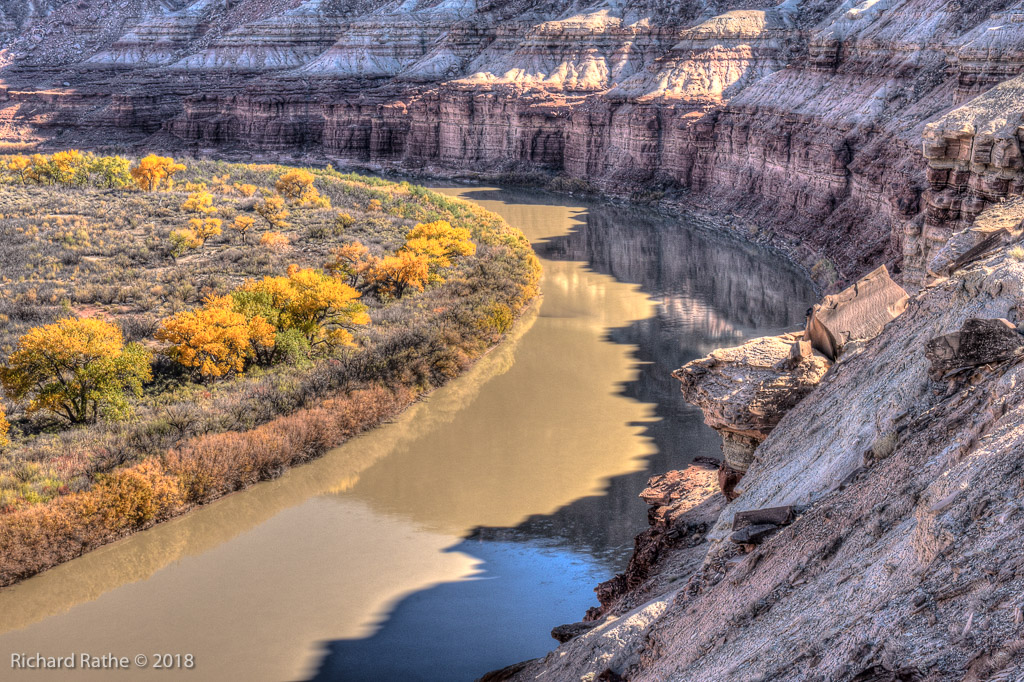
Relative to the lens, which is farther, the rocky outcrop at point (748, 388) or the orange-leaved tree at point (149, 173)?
the orange-leaved tree at point (149, 173)

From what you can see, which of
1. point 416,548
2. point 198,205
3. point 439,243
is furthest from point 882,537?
point 198,205

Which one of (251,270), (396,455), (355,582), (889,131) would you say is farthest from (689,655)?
(889,131)

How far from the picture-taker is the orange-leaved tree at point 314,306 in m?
27.6

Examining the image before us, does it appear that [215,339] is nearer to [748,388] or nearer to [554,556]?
[554,556]

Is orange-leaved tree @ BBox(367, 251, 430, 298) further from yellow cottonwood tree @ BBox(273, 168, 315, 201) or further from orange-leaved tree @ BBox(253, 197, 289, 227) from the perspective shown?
yellow cottonwood tree @ BBox(273, 168, 315, 201)

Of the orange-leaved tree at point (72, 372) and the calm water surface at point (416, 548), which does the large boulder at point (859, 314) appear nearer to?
the calm water surface at point (416, 548)

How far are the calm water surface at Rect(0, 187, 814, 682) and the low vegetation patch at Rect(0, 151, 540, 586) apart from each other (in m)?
0.68

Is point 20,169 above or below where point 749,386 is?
above

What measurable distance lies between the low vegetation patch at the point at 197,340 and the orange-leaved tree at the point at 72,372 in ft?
0.15

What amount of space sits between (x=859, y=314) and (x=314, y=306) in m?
18.0

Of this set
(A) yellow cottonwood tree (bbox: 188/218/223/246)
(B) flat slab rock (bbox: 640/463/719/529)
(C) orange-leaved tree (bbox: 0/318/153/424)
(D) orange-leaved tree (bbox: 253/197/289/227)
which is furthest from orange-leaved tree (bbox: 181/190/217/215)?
(B) flat slab rock (bbox: 640/463/719/529)

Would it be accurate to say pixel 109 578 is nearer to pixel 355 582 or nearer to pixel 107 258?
pixel 355 582

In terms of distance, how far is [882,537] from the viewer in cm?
659

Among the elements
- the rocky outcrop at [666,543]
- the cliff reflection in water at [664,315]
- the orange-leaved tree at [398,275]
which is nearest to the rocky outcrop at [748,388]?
the rocky outcrop at [666,543]
